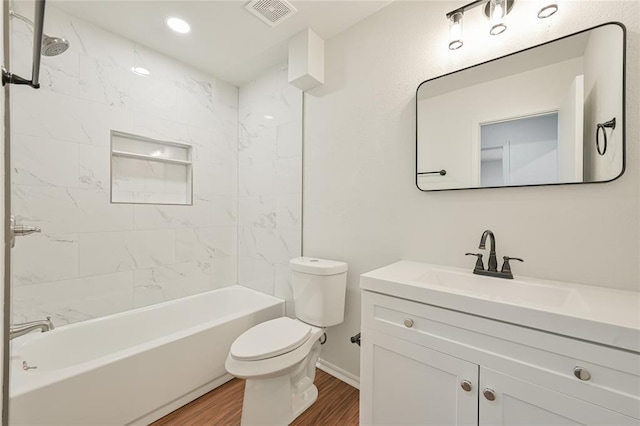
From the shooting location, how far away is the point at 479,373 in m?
0.94

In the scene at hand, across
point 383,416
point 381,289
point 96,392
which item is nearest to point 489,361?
point 381,289

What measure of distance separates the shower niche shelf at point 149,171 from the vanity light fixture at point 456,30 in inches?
85.7

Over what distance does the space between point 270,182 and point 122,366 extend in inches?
63.5

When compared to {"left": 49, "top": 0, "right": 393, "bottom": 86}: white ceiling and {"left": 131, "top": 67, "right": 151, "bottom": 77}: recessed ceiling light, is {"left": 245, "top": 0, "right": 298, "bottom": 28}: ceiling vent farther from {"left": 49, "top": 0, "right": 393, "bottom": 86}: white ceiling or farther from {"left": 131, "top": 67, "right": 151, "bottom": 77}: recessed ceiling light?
{"left": 131, "top": 67, "right": 151, "bottom": 77}: recessed ceiling light

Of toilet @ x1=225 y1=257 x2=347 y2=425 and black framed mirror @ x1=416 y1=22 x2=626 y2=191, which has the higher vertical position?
black framed mirror @ x1=416 y1=22 x2=626 y2=191

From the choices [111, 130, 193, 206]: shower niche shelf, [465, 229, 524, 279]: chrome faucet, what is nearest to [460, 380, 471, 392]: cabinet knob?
[465, 229, 524, 279]: chrome faucet

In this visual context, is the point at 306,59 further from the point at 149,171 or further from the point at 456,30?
the point at 149,171

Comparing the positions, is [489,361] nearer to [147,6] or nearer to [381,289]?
[381,289]

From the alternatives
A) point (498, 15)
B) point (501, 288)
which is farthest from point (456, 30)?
point (501, 288)

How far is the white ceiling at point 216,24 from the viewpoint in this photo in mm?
1700

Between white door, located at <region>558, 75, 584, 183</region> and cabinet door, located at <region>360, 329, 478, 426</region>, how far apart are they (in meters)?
0.90

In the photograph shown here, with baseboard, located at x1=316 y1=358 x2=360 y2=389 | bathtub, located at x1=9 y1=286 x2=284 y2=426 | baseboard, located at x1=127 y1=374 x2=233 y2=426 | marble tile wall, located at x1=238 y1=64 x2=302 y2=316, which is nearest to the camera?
bathtub, located at x1=9 y1=286 x2=284 y2=426

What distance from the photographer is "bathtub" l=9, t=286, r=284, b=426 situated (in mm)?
1197

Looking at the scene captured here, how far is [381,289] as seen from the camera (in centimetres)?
119
